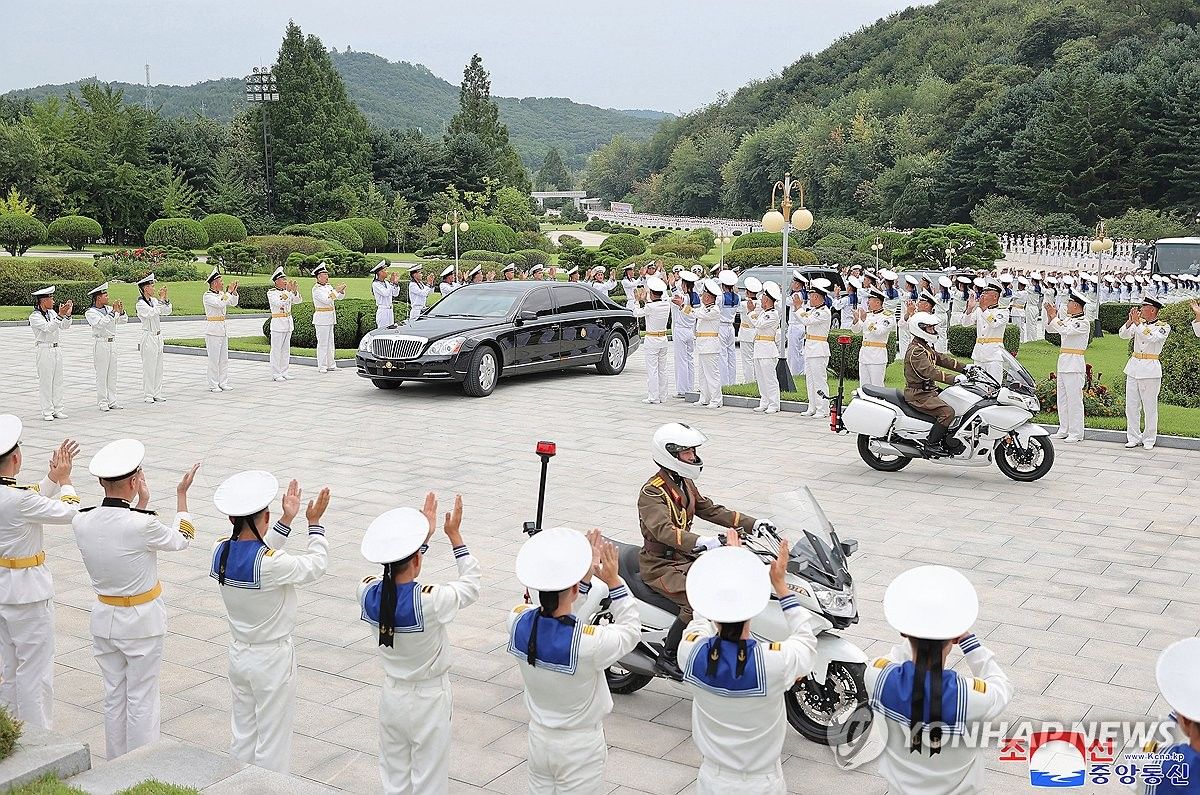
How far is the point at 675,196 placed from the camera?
106 metres

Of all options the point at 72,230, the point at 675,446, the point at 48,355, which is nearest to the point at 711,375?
the point at 48,355

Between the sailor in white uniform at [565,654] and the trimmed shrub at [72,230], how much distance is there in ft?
Result: 176

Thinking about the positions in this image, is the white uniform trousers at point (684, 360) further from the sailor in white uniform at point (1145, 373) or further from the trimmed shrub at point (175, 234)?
the trimmed shrub at point (175, 234)

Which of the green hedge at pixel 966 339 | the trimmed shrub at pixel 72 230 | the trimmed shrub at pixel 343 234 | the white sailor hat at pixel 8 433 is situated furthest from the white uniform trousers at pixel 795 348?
the trimmed shrub at pixel 72 230

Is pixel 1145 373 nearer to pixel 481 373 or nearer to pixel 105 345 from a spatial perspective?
pixel 481 373

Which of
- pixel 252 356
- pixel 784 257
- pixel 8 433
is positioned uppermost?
pixel 784 257

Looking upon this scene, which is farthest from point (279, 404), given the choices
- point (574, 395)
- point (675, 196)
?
point (675, 196)

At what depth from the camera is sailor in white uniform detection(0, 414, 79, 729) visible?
5.78m

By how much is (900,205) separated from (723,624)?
69.4m

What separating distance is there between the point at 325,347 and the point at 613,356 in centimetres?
504

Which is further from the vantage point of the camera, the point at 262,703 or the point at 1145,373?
the point at 1145,373

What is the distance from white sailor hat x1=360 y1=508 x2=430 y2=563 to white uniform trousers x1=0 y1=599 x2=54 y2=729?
2.49 metres

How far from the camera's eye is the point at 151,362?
1591cm

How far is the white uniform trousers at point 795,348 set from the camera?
18281mm
